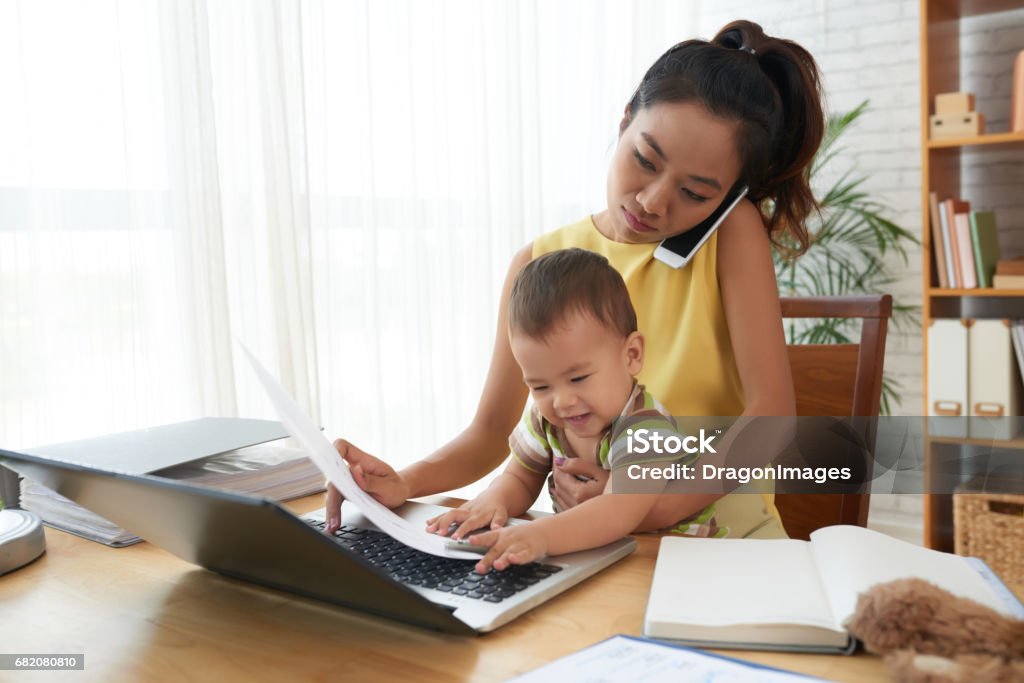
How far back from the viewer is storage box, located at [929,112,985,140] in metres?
2.77

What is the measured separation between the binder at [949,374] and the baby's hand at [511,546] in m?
2.43

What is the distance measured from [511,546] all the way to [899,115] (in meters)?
3.14

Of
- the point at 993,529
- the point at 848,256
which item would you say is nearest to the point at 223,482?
the point at 993,529

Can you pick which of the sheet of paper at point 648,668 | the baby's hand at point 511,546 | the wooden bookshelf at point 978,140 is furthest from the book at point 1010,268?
the sheet of paper at point 648,668

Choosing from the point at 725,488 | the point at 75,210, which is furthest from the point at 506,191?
the point at 725,488

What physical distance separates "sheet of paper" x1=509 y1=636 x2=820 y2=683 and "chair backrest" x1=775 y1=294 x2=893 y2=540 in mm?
853

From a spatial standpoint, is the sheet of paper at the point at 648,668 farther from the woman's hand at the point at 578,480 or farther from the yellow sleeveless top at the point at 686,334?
the yellow sleeveless top at the point at 686,334

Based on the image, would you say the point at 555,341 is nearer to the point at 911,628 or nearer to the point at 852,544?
the point at 852,544

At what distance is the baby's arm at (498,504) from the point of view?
915mm

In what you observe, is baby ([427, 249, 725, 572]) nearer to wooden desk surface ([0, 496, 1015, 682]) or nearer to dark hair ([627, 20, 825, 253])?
wooden desk surface ([0, 496, 1015, 682])

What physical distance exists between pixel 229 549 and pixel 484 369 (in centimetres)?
223

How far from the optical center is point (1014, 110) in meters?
2.79

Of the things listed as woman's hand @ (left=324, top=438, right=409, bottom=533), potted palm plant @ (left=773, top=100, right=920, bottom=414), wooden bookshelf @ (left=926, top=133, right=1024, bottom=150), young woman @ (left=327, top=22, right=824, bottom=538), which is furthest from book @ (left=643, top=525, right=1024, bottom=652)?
potted palm plant @ (left=773, top=100, right=920, bottom=414)

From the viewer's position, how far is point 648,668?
589 millimetres
